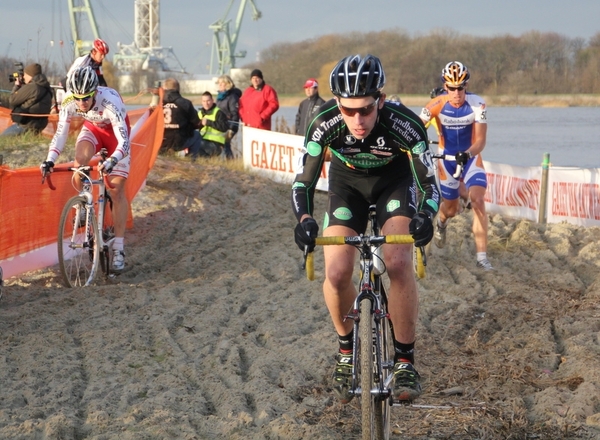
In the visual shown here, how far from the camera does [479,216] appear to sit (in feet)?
32.7

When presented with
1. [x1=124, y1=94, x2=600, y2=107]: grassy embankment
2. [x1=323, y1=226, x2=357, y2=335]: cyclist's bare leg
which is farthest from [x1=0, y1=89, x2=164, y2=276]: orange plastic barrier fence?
[x1=124, y1=94, x2=600, y2=107]: grassy embankment

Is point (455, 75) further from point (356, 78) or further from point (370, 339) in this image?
point (370, 339)

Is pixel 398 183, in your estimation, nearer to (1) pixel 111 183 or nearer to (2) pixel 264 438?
(2) pixel 264 438

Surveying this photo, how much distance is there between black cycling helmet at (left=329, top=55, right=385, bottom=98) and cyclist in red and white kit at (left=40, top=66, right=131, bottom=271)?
13.4 feet

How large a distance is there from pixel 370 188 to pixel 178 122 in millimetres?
9655

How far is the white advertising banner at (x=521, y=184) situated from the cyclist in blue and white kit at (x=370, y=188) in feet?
27.6

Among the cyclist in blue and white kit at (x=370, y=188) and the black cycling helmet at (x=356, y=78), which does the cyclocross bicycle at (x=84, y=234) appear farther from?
the black cycling helmet at (x=356, y=78)

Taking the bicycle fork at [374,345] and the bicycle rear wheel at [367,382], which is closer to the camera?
the bicycle rear wheel at [367,382]

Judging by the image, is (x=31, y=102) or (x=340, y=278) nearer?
(x=340, y=278)

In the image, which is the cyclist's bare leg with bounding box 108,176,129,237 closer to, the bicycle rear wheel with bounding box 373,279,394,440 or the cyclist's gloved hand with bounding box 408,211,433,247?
the bicycle rear wheel with bounding box 373,279,394,440

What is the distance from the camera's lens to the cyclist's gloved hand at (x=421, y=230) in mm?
4301

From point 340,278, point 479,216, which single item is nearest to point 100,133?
point 479,216

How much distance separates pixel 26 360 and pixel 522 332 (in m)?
3.98

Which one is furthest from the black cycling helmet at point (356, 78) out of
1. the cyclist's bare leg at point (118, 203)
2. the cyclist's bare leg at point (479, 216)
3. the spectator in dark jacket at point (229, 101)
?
the spectator in dark jacket at point (229, 101)
